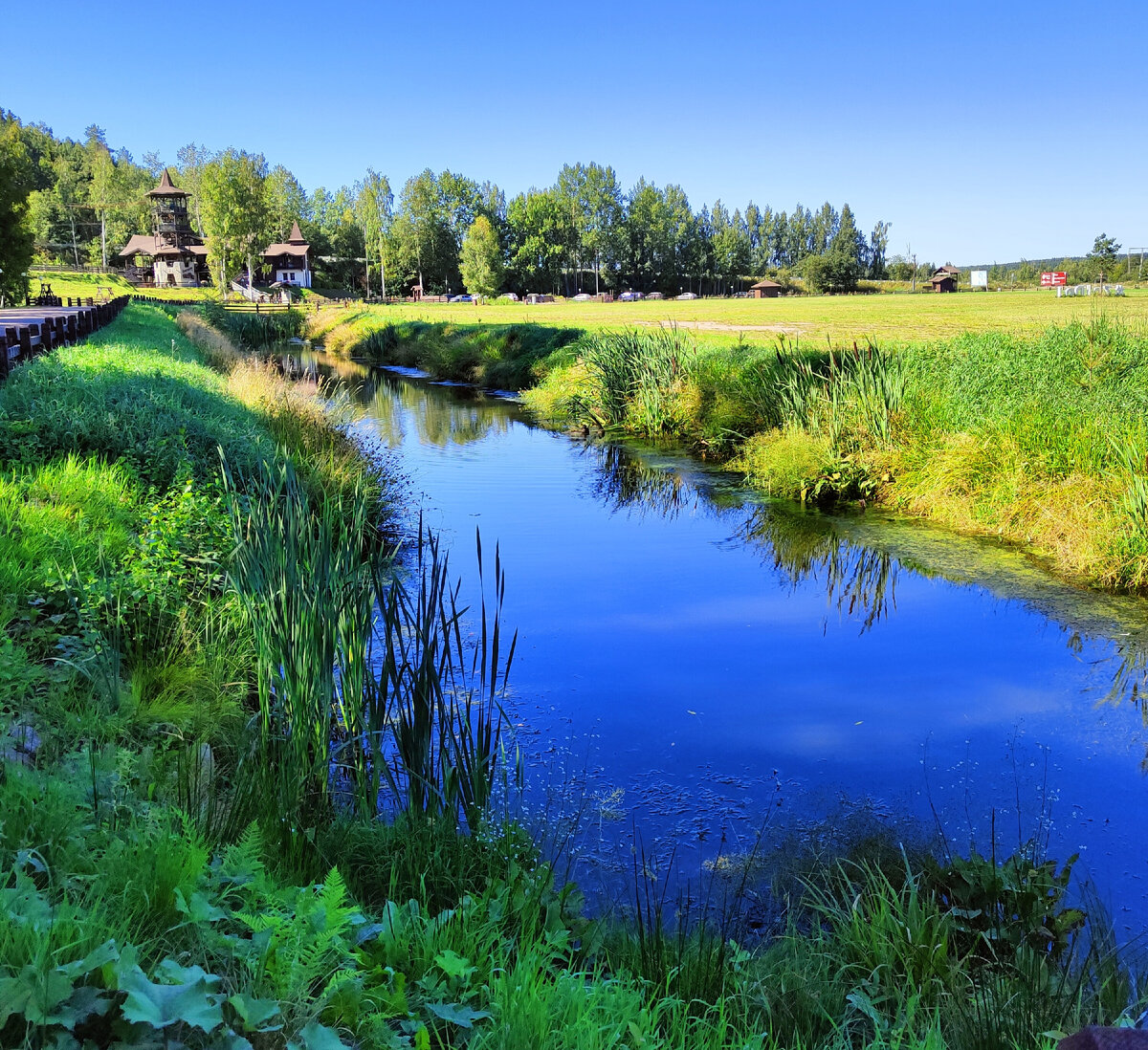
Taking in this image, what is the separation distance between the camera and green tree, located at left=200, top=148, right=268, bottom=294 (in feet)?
232

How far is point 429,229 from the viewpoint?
314 feet

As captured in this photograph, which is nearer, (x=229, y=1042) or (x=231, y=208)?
(x=229, y=1042)

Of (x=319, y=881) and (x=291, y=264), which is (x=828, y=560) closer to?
(x=319, y=881)

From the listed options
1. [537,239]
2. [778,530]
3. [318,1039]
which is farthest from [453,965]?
[537,239]

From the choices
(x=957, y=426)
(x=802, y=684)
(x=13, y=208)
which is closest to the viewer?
(x=802, y=684)

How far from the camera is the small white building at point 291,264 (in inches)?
3765

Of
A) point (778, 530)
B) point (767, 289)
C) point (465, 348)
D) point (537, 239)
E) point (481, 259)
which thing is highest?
point (537, 239)

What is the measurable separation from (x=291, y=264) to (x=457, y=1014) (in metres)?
104

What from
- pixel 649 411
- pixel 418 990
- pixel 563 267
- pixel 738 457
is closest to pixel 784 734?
pixel 418 990

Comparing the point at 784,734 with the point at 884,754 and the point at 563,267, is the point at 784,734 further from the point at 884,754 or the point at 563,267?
the point at 563,267

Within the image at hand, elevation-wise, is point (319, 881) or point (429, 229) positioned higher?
point (429, 229)

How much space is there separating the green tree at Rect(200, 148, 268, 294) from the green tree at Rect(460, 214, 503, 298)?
21.2 metres

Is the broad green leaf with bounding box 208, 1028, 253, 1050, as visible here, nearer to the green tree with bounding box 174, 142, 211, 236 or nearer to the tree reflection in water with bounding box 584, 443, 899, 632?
the tree reflection in water with bounding box 584, 443, 899, 632

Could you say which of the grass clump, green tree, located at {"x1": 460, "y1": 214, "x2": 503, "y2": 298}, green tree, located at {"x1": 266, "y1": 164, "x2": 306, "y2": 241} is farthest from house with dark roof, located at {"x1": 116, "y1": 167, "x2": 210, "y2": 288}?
the grass clump
